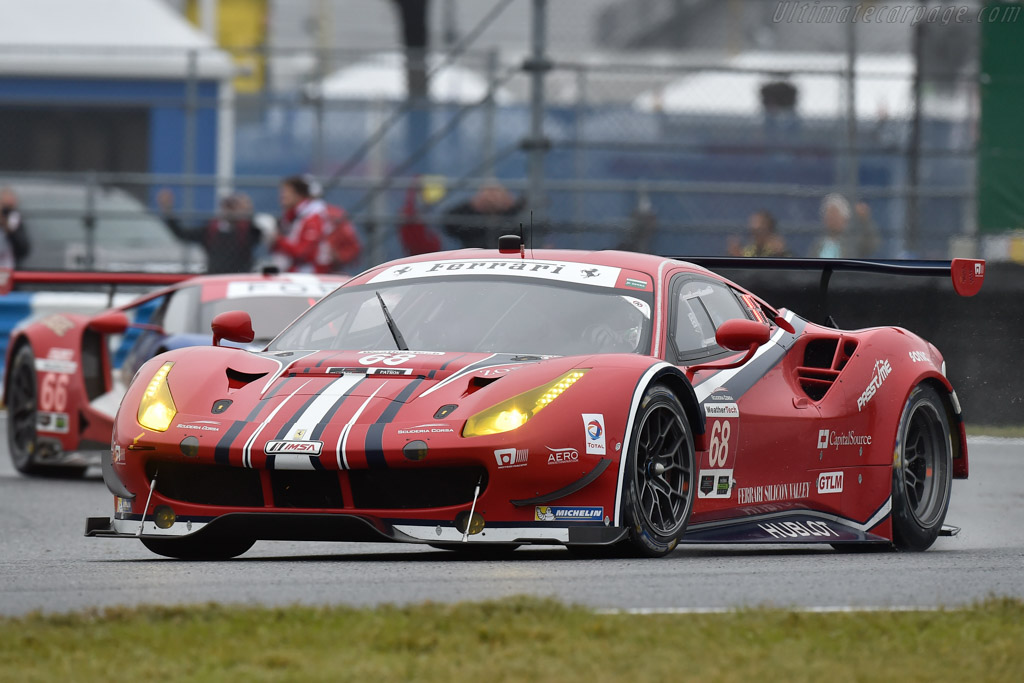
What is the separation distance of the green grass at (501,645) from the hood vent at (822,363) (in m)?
2.71

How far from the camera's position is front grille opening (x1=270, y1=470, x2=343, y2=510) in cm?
605

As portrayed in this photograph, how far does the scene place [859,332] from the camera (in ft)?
26.1

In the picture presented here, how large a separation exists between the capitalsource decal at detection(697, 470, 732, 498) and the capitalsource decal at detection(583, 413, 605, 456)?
2.44 feet

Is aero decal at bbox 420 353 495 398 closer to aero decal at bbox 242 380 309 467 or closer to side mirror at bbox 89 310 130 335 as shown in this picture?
aero decal at bbox 242 380 309 467

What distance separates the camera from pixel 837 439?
7.47 m

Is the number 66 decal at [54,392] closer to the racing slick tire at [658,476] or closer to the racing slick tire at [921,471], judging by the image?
the racing slick tire at [921,471]

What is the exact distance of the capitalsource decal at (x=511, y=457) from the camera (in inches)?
232

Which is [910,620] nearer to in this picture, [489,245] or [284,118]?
[489,245]

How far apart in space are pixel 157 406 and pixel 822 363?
9.72ft

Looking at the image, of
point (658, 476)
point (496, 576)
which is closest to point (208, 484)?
point (496, 576)

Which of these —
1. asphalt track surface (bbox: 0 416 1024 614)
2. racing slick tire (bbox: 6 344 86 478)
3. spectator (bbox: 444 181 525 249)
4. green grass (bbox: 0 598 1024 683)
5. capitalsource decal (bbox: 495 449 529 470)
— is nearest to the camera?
green grass (bbox: 0 598 1024 683)

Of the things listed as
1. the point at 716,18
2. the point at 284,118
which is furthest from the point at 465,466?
the point at 716,18

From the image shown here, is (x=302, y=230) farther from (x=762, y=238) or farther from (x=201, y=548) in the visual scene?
(x=201, y=548)

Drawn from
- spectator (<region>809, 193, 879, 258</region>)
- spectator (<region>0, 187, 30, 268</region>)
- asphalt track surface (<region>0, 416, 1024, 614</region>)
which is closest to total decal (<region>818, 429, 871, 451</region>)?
asphalt track surface (<region>0, 416, 1024, 614</region>)
